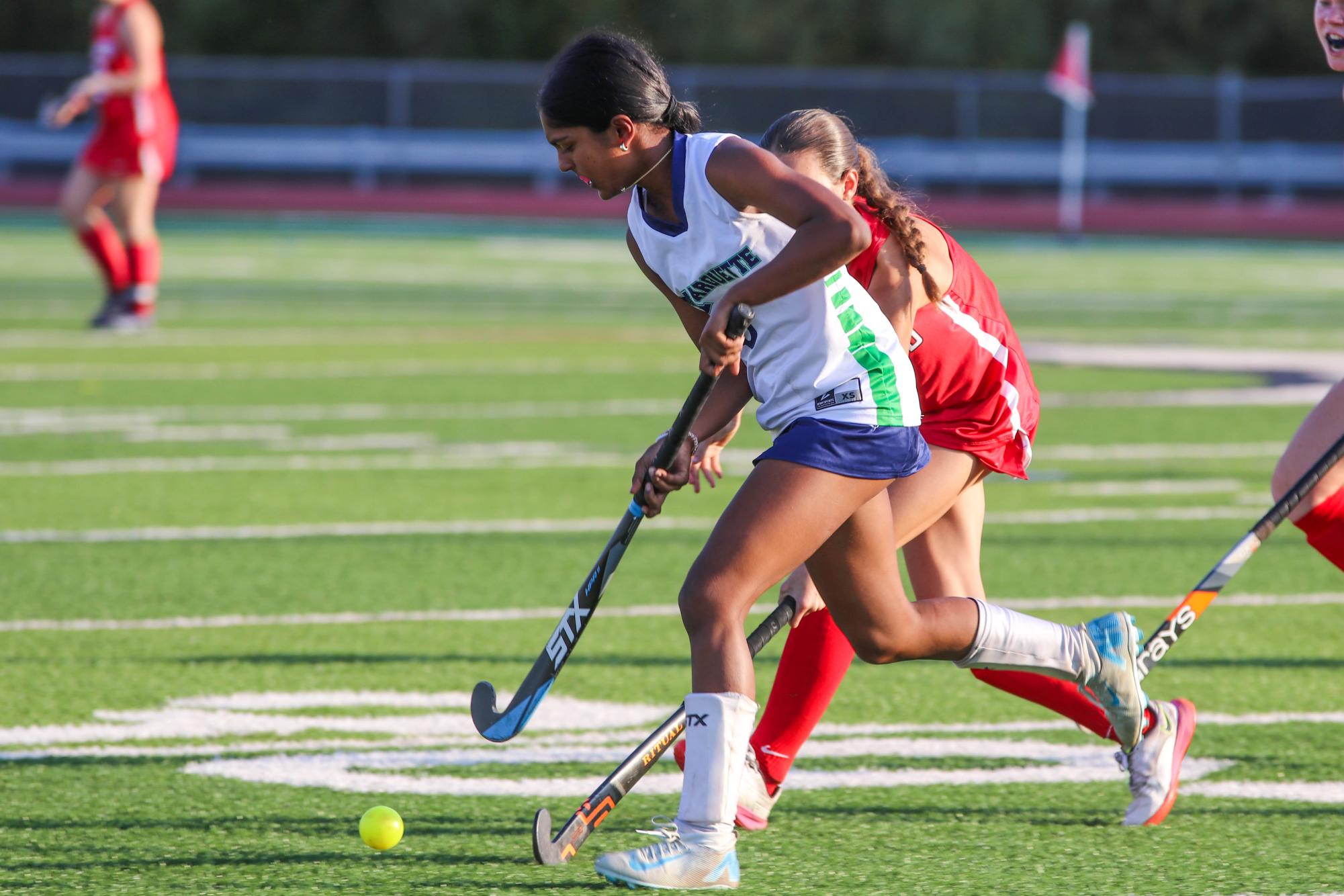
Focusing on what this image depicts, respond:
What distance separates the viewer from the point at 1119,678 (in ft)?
14.1

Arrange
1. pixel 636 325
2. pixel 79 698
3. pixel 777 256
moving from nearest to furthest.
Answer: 1. pixel 777 256
2. pixel 79 698
3. pixel 636 325

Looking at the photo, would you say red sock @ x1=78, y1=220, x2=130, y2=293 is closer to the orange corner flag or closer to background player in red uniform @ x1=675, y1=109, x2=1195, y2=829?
background player in red uniform @ x1=675, y1=109, x2=1195, y2=829

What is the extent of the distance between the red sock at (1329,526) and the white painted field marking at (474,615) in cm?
169

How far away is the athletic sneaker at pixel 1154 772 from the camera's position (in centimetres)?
422

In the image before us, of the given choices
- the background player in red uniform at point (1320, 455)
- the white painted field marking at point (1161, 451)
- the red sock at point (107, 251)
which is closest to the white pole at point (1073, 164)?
the red sock at point (107, 251)

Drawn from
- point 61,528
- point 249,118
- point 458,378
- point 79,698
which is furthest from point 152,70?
point 249,118

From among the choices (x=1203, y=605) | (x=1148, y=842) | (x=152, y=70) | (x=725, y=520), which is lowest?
(x=1148, y=842)

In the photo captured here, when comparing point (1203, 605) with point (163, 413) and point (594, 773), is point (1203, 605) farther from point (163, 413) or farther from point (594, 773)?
point (163, 413)

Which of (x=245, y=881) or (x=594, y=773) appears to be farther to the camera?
(x=594, y=773)

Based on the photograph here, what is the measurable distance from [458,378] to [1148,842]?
28.4 feet

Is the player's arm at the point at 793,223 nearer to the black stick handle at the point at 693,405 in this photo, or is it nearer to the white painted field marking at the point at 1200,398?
the black stick handle at the point at 693,405

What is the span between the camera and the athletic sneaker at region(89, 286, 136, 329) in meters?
14.4

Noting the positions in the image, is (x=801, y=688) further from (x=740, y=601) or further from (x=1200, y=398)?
(x=1200, y=398)

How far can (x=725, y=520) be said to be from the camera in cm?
372
